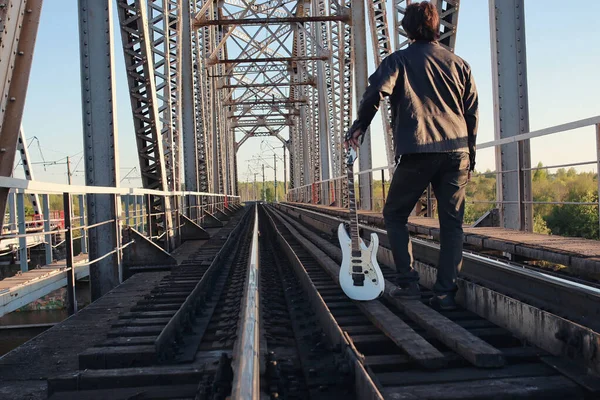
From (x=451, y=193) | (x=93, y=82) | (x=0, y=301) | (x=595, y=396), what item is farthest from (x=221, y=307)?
(x=93, y=82)

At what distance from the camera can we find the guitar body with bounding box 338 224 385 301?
3787 millimetres

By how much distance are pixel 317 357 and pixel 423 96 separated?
1.67 meters

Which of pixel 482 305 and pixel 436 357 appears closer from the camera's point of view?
pixel 436 357

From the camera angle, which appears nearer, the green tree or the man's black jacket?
the man's black jacket

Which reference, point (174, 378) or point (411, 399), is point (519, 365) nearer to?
point (411, 399)

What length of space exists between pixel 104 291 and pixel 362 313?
381 centimetres

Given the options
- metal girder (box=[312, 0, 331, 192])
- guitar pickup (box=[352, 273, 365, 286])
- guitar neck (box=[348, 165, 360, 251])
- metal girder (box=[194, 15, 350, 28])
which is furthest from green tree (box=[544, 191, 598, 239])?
guitar pickup (box=[352, 273, 365, 286])

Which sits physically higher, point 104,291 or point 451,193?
point 451,193

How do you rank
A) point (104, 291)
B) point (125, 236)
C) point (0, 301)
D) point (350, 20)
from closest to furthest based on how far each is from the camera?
point (0, 301) → point (104, 291) → point (125, 236) → point (350, 20)

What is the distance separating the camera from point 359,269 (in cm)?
385

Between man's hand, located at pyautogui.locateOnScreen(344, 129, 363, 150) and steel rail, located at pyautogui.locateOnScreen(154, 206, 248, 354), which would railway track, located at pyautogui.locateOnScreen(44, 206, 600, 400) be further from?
man's hand, located at pyautogui.locateOnScreen(344, 129, 363, 150)

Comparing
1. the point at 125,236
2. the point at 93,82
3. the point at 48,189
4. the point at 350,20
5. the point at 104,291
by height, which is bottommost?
the point at 104,291

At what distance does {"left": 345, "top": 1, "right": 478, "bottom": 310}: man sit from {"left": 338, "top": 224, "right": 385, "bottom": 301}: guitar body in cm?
38

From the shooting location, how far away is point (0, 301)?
436 centimetres
